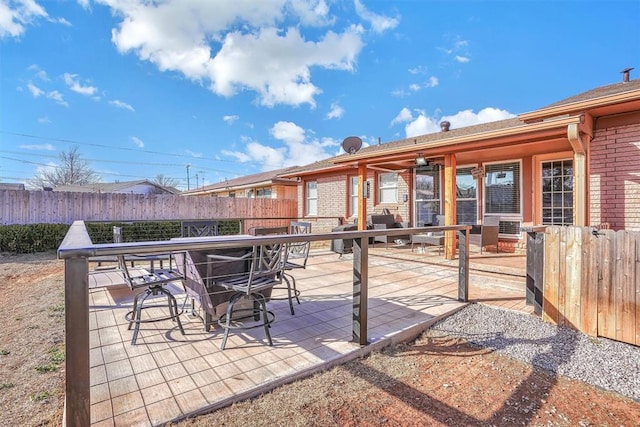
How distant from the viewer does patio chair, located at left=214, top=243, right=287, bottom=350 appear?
2717 millimetres

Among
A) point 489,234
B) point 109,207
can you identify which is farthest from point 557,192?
point 109,207

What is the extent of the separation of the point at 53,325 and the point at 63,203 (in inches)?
352

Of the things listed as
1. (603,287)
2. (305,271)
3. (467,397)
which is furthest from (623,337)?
(305,271)

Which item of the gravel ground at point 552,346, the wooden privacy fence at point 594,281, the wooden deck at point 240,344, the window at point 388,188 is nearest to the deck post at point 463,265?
the wooden deck at point 240,344

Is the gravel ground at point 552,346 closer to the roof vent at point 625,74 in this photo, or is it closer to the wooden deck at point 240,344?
the wooden deck at point 240,344

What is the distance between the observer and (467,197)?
839 cm

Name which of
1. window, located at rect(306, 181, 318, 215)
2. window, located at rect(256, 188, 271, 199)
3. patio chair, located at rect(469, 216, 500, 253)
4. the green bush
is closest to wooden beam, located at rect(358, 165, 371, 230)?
patio chair, located at rect(469, 216, 500, 253)

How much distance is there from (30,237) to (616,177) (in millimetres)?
14370

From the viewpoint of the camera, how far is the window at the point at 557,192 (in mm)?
6777

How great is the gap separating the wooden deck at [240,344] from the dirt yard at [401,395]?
0.15 meters

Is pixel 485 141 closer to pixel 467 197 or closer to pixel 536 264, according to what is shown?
pixel 536 264

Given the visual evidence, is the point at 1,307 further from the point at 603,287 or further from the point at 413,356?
the point at 603,287

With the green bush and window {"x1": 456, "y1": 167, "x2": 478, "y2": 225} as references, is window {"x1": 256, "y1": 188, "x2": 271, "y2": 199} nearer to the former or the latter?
the green bush

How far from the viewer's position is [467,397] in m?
2.18
